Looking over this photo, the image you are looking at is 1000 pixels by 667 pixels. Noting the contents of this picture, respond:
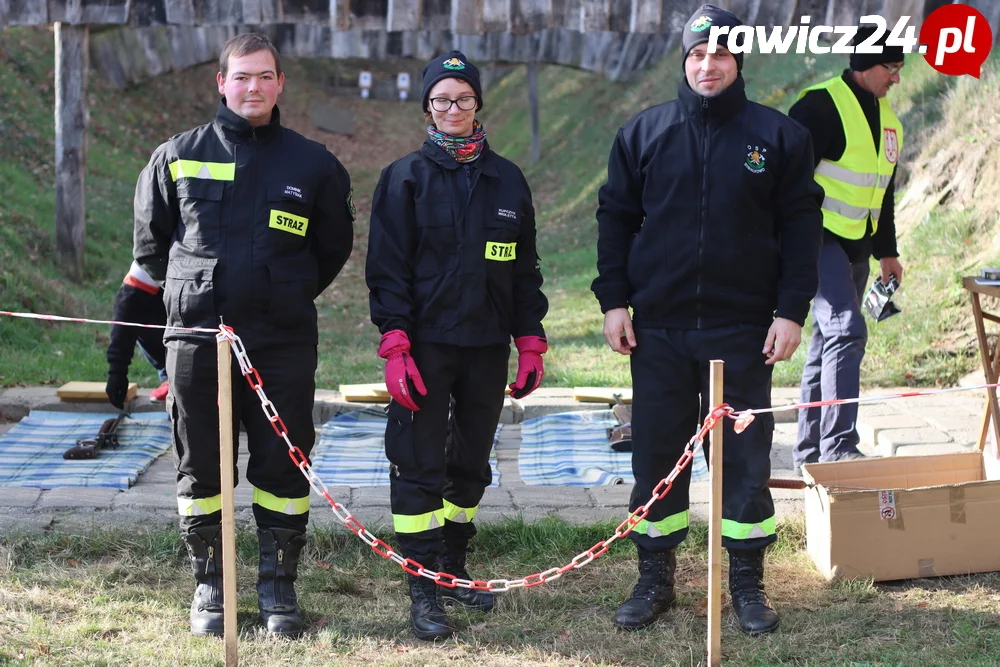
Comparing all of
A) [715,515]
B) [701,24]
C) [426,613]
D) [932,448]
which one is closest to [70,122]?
[932,448]

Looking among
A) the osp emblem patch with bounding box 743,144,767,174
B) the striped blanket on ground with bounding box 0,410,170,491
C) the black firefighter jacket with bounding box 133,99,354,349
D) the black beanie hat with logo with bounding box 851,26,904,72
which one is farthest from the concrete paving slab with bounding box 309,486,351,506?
the black beanie hat with logo with bounding box 851,26,904,72

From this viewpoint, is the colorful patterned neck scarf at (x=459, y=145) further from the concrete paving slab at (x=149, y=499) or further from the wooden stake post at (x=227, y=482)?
the concrete paving slab at (x=149, y=499)

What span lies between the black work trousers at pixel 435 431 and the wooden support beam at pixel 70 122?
859 centimetres

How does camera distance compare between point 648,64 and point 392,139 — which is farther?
point 392,139

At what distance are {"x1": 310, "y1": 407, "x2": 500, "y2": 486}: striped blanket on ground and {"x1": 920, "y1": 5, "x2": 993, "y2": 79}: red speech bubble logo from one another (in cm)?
669

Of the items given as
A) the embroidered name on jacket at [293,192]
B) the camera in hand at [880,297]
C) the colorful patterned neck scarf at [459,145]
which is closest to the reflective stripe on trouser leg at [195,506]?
the embroidered name on jacket at [293,192]

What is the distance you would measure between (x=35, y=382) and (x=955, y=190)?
7.65m

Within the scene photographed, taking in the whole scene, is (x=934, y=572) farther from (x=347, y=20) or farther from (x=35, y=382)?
(x=347, y=20)

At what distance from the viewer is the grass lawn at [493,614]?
163 inches

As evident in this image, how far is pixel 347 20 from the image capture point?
447 inches

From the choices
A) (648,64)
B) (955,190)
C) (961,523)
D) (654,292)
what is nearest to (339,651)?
(654,292)

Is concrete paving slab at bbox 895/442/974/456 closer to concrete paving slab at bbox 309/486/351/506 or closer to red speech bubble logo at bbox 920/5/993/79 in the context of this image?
concrete paving slab at bbox 309/486/351/506

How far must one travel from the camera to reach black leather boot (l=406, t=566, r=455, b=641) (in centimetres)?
432

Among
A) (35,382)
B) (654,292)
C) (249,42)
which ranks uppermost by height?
(249,42)
